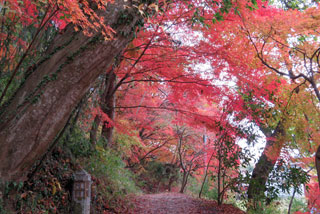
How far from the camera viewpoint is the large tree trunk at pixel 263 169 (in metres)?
7.63

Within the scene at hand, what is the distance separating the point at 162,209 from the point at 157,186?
9414mm

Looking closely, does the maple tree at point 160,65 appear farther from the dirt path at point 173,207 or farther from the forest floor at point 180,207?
the dirt path at point 173,207

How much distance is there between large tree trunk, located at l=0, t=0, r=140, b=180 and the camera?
9.57 feet

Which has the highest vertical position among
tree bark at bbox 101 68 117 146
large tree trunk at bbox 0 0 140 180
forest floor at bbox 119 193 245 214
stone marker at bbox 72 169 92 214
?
tree bark at bbox 101 68 117 146

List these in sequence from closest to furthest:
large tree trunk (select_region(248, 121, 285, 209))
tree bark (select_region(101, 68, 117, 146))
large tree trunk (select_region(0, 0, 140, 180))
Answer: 1. large tree trunk (select_region(0, 0, 140, 180))
2. large tree trunk (select_region(248, 121, 285, 209))
3. tree bark (select_region(101, 68, 117, 146))

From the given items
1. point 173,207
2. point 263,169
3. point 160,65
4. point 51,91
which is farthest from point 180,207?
point 51,91

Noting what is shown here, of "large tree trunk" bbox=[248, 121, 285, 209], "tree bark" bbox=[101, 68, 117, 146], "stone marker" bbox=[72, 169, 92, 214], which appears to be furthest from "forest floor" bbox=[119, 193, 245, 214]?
"stone marker" bbox=[72, 169, 92, 214]

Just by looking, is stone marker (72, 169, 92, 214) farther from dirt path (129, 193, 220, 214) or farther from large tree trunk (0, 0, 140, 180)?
dirt path (129, 193, 220, 214)

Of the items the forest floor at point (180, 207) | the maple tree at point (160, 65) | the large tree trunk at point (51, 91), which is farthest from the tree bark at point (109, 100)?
the large tree trunk at point (51, 91)

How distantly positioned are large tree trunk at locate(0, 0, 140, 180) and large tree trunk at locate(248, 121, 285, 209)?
6073mm

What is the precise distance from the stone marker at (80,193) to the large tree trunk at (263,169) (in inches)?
197

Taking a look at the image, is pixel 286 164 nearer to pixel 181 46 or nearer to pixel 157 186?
pixel 181 46

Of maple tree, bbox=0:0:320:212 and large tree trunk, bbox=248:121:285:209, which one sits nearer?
maple tree, bbox=0:0:320:212

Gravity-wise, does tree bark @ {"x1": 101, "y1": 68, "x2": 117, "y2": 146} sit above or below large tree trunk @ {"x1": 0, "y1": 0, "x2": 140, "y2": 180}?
above
